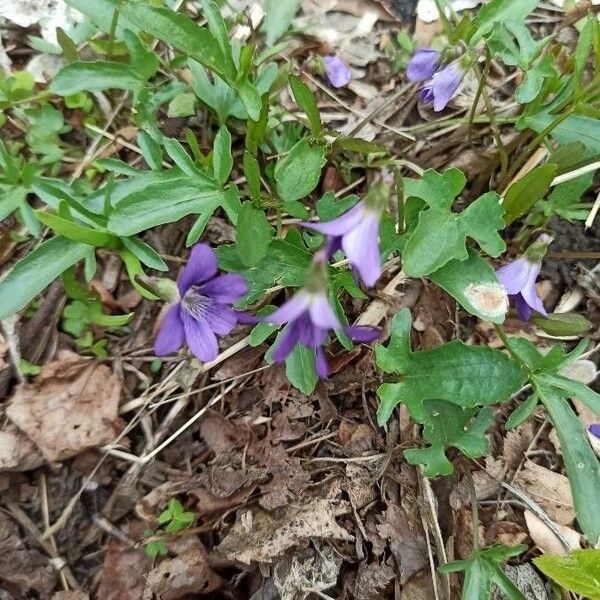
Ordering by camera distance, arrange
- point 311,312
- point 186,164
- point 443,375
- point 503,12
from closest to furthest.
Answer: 1. point 311,312
2. point 443,375
3. point 186,164
4. point 503,12

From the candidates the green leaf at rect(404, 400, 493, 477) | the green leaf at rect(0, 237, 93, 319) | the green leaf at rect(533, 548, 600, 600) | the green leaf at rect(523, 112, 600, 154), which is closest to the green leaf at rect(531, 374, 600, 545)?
the green leaf at rect(533, 548, 600, 600)

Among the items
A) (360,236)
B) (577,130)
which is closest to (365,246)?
(360,236)

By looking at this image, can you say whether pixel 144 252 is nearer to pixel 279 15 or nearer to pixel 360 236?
pixel 360 236

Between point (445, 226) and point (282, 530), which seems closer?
point (445, 226)

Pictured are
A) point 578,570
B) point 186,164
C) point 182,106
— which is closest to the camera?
point 578,570

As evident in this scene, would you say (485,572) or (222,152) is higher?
(222,152)

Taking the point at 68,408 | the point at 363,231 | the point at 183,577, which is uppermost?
the point at 363,231

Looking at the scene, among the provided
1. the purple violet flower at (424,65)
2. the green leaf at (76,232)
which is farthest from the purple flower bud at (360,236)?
the purple violet flower at (424,65)
